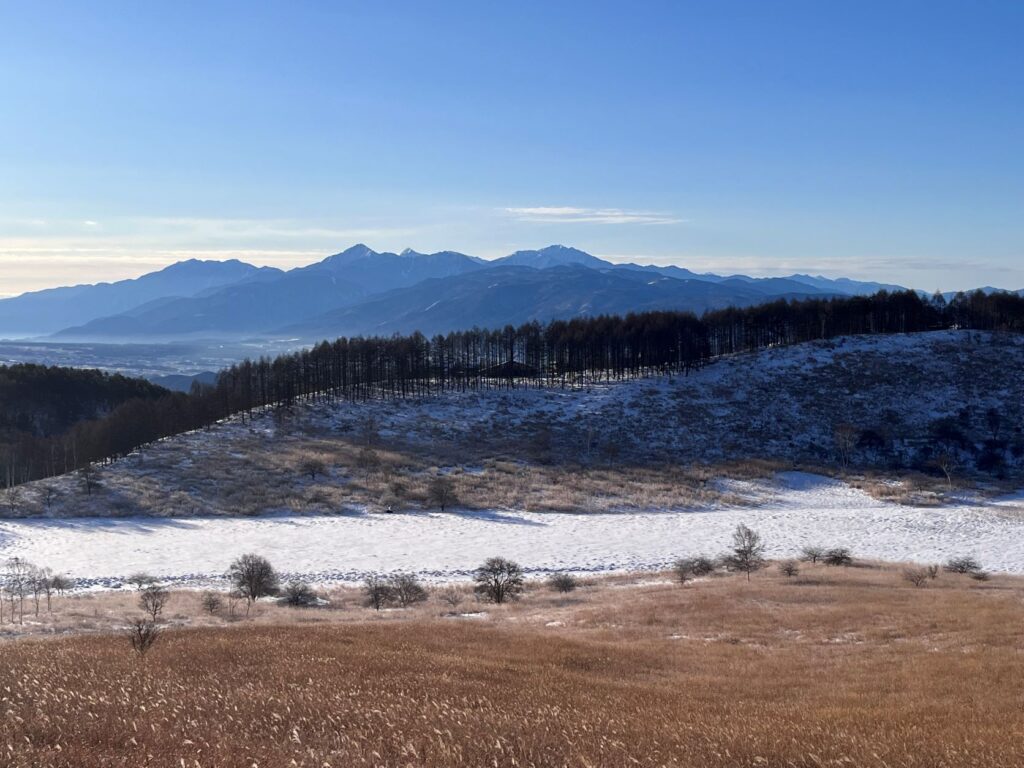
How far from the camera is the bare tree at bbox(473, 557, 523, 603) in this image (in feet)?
134

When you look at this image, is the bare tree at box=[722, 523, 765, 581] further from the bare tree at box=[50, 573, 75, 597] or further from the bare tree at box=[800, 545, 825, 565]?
the bare tree at box=[50, 573, 75, 597]

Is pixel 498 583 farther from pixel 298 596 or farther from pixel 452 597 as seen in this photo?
pixel 298 596

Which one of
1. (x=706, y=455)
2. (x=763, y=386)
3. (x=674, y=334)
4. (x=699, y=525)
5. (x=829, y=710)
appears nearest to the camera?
(x=829, y=710)

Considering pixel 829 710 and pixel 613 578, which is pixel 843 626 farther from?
pixel 613 578

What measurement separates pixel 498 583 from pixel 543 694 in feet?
88.0

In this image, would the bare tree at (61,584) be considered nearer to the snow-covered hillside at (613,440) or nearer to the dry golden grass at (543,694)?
the snow-covered hillside at (613,440)

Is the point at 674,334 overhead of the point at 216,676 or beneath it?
overhead

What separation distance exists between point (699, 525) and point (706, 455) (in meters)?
25.2

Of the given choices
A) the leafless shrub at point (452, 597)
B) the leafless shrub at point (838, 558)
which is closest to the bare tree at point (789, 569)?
the leafless shrub at point (838, 558)

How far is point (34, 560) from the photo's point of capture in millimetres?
52156

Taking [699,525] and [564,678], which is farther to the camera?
[699,525]

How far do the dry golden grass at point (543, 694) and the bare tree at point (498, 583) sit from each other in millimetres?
9296

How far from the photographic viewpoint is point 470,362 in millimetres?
128875

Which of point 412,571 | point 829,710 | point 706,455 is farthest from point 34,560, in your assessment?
point 706,455
